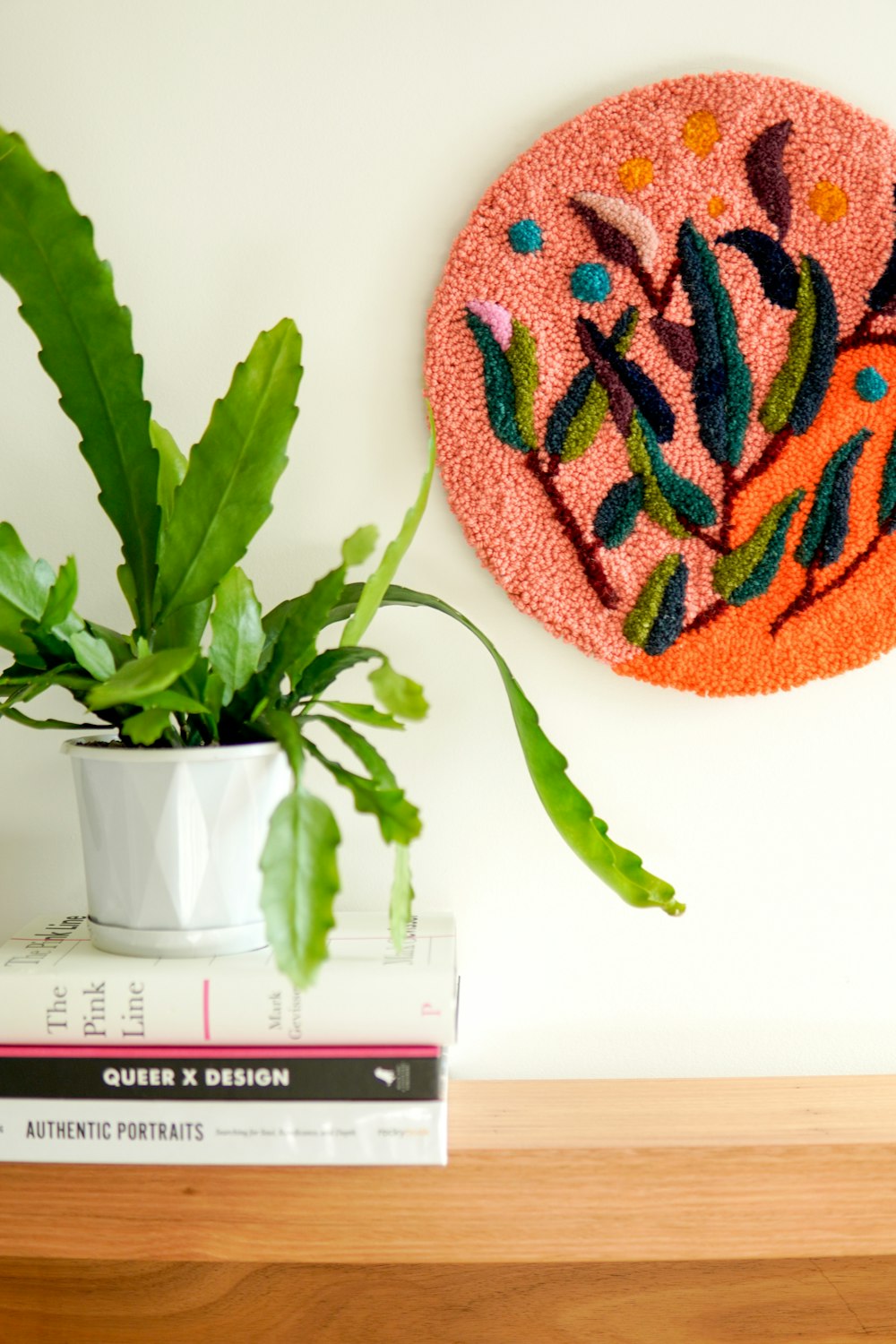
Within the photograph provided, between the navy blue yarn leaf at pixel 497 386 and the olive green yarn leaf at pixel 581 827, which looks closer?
the olive green yarn leaf at pixel 581 827

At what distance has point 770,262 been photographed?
0.74 metres

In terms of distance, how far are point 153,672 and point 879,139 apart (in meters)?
0.61

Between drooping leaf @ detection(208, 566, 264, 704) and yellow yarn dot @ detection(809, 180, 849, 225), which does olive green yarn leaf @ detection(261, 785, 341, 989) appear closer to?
drooping leaf @ detection(208, 566, 264, 704)

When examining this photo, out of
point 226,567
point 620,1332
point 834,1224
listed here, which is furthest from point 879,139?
point 620,1332

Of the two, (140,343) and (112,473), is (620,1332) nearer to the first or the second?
(112,473)

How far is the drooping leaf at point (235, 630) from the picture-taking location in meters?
0.56

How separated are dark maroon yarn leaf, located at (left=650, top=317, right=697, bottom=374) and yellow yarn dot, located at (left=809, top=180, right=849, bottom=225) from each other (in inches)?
4.7

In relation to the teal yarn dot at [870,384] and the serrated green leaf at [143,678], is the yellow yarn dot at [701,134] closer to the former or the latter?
the teal yarn dot at [870,384]

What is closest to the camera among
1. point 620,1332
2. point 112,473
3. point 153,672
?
point 153,672

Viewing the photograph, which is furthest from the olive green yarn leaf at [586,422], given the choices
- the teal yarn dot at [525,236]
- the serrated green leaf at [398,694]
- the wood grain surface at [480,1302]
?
the wood grain surface at [480,1302]

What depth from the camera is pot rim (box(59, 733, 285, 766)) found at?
23.2 inches

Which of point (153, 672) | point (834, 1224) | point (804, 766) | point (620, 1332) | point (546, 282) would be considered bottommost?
point (620, 1332)

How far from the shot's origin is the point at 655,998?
79cm

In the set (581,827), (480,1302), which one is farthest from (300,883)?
(480,1302)
